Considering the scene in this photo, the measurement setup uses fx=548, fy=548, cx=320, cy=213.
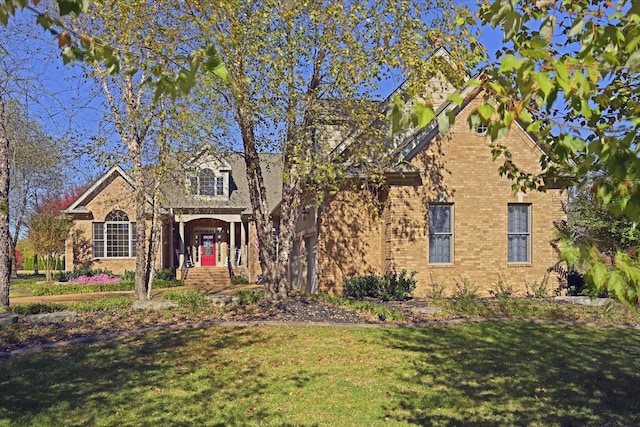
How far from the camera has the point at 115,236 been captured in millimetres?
29766

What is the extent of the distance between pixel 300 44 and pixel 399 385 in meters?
8.03

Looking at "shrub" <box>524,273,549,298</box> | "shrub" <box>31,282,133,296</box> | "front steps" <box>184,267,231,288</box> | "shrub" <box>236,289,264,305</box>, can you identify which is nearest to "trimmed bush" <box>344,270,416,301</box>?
"shrub" <box>236,289,264,305</box>

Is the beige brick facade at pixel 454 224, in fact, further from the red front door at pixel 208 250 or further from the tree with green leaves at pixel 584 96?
the red front door at pixel 208 250

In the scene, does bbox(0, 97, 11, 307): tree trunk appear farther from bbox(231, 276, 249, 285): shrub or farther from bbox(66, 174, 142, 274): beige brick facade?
bbox(66, 174, 142, 274): beige brick facade

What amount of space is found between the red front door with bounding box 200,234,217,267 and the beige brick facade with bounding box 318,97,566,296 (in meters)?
16.1

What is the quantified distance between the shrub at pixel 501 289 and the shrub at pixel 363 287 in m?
3.72

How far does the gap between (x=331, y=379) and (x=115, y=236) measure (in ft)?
81.5

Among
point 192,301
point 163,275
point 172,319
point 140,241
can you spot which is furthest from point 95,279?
point 172,319

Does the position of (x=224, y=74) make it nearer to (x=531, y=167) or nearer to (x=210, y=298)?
(x=210, y=298)

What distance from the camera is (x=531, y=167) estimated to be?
17328 millimetres

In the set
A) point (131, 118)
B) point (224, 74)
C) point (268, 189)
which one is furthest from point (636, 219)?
point (268, 189)

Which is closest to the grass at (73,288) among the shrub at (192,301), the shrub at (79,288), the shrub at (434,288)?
the shrub at (79,288)

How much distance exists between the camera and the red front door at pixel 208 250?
1266 inches

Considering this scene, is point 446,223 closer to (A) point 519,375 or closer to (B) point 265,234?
(B) point 265,234
